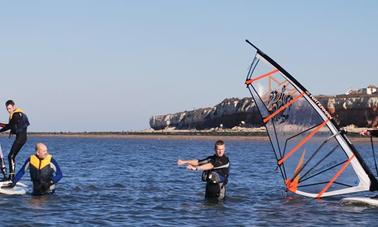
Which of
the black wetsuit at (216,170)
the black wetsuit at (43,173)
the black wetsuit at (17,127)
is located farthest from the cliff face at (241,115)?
the black wetsuit at (43,173)

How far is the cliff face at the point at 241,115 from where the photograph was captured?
8594 centimetres

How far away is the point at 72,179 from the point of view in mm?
20953

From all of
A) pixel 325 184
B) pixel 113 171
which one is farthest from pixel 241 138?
pixel 325 184

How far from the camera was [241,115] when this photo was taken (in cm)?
11356

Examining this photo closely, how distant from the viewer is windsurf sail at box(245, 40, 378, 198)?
15.2 m

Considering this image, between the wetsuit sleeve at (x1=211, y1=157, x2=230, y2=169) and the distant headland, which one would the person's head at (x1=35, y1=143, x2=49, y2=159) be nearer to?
the wetsuit sleeve at (x1=211, y1=157, x2=230, y2=169)

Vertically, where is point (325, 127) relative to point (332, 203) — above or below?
above

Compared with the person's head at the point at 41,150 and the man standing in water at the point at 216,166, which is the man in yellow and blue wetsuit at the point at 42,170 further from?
the man standing in water at the point at 216,166

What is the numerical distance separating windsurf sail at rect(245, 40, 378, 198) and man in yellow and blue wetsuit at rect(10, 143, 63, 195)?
4634 millimetres

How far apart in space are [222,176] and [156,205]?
152cm

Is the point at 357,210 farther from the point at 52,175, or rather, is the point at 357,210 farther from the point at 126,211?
the point at 52,175

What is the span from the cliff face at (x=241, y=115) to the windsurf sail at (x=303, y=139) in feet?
159

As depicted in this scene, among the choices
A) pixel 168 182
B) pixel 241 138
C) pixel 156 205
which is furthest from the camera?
pixel 241 138

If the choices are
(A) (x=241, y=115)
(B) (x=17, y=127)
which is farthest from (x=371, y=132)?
(A) (x=241, y=115)
